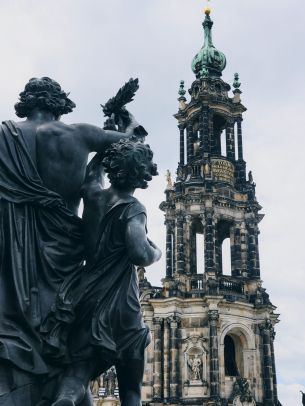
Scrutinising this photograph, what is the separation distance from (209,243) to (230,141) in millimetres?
7196

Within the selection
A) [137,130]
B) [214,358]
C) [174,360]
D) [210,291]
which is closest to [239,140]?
[210,291]

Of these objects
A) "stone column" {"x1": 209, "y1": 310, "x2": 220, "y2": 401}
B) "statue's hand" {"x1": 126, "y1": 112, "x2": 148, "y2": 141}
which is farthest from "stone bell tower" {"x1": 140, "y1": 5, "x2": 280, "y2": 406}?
"statue's hand" {"x1": 126, "y1": 112, "x2": 148, "y2": 141}

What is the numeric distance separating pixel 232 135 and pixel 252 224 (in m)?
5.82

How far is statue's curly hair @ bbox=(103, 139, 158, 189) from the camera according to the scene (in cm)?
405

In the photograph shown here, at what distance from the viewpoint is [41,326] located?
3672 mm

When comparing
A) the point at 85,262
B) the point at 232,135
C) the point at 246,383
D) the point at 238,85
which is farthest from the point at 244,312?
the point at 85,262

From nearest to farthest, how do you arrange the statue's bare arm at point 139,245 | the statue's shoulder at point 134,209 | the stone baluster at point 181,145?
the statue's bare arm at point 139,245 → the statue's shoulder at point 134,209 → the stone baluster at point 181,145

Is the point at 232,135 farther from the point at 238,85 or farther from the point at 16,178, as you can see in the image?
the point at 16,178

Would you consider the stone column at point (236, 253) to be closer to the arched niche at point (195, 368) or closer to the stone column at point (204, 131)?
the arched niche at point (195, 368)

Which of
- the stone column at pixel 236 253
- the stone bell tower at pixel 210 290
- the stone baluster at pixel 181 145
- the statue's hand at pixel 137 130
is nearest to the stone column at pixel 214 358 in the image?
the stone bell tower at pixel 210 290

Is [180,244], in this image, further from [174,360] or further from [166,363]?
[166,363]

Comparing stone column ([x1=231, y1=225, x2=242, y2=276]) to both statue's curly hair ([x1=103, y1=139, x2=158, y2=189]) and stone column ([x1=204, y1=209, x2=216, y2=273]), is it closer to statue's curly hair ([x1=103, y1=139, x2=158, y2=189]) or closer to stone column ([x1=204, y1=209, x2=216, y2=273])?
stone column ([x1=204, y1=209, x2=216, y2=273])

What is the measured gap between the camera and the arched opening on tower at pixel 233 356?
34.6 m

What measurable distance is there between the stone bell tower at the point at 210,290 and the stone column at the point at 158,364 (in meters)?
0.05
